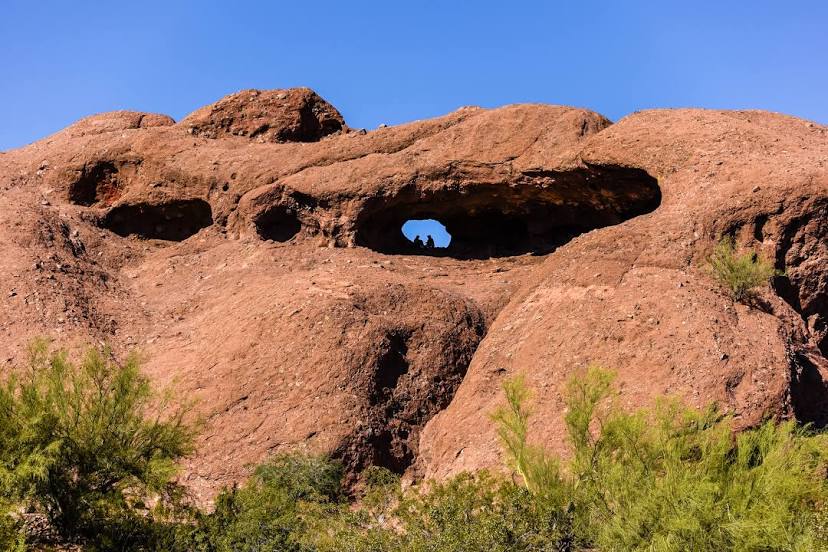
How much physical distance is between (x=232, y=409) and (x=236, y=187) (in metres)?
8.67

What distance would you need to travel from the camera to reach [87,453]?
15188mm

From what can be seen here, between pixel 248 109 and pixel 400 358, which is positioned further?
pixel 248 109

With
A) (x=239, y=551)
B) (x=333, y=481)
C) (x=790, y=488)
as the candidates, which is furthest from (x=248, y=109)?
(x=790, y=488)

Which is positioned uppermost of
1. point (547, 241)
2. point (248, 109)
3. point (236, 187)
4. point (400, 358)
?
point (248, 109)

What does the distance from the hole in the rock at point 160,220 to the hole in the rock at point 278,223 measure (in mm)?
2622

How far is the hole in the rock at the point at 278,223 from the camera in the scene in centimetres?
2541

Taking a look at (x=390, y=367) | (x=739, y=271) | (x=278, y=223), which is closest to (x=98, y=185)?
(x=278, y=223)

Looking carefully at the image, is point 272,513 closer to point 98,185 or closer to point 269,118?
point 98,185

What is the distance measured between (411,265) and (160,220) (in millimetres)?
7487

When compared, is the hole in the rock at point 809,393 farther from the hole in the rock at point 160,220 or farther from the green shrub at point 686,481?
the hole in the rock at point 160,220

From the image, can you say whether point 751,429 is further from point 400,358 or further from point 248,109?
point 248,109

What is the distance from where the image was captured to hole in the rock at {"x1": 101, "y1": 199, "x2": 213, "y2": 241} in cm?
2773

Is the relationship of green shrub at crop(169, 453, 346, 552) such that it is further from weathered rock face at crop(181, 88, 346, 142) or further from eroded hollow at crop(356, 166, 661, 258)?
weathered rock face at crop(181, 88, 346, 142)

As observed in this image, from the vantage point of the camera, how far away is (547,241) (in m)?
25.1
